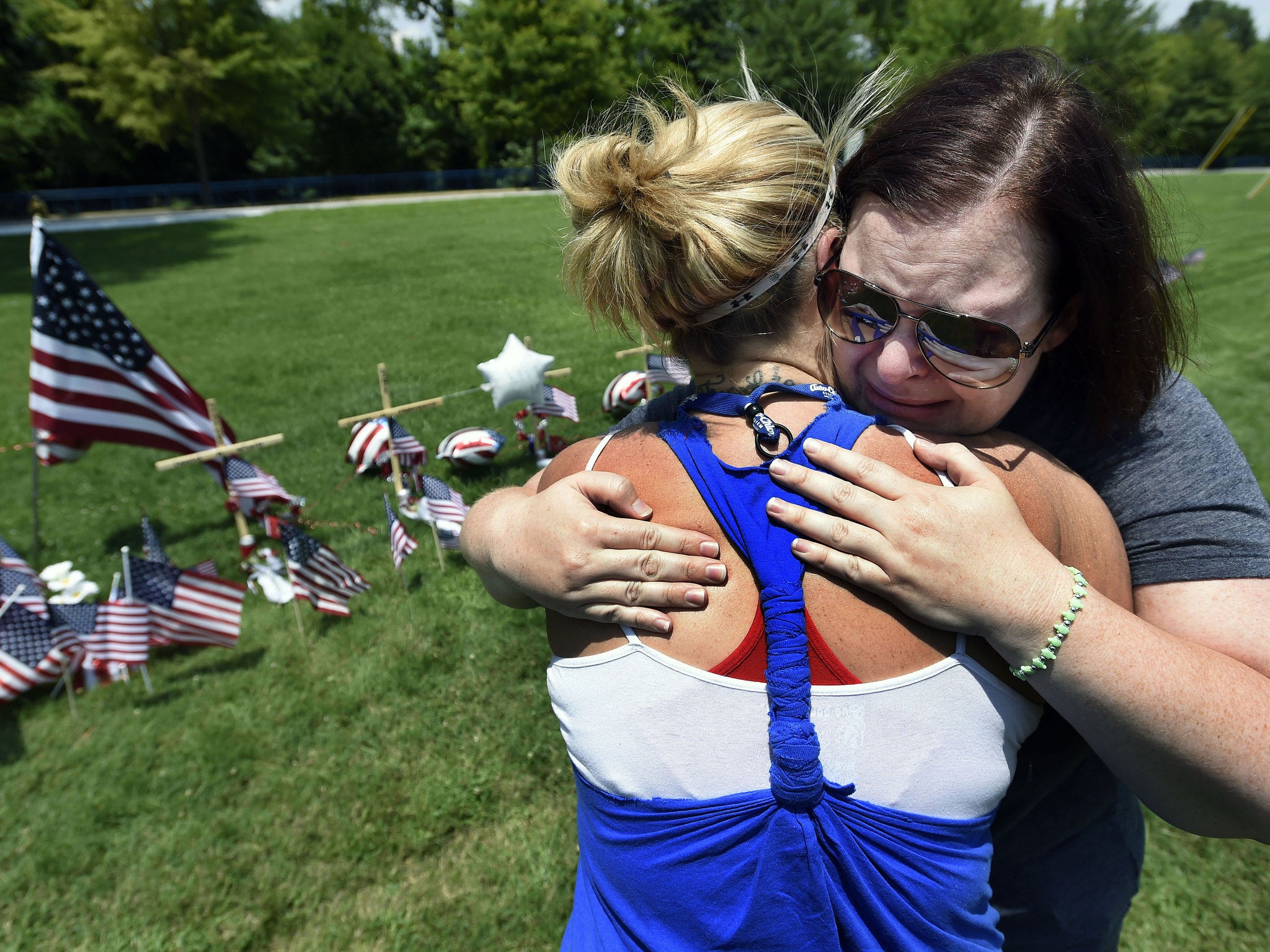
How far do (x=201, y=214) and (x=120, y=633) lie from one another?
33626 millimetres

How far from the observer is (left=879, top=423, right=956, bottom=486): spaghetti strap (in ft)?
4.17

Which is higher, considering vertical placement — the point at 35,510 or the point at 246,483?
the point at 246,483

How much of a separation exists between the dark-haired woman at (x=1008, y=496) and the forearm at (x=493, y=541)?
0.02 metres

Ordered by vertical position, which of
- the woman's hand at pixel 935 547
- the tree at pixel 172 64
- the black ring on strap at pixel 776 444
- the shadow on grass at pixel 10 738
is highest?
the tree at pixel 172 64

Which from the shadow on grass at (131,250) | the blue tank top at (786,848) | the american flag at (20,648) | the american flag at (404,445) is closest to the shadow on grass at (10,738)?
the american flag at (20,648)

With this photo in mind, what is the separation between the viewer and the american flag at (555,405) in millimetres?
6457

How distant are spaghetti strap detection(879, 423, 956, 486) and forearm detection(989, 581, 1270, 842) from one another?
267 mm

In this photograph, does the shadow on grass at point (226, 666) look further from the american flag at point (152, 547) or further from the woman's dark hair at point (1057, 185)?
the woman's dark hair at point (1057, 185)

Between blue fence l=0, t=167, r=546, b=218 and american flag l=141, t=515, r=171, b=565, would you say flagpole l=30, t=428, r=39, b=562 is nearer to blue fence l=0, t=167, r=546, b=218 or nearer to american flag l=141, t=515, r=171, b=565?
american flag l=141, t=515, r=171, b=565

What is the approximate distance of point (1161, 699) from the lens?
3.75 feet

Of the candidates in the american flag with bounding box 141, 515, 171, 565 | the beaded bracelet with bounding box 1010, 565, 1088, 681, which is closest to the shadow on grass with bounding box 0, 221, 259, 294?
the american flag with bounding box 141, 515, 171, 565

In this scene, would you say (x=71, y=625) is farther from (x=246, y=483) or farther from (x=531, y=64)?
(x=531, y=64)

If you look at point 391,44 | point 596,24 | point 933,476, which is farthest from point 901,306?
point 391,44

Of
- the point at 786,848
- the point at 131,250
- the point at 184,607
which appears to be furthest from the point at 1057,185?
the point at 131,250
